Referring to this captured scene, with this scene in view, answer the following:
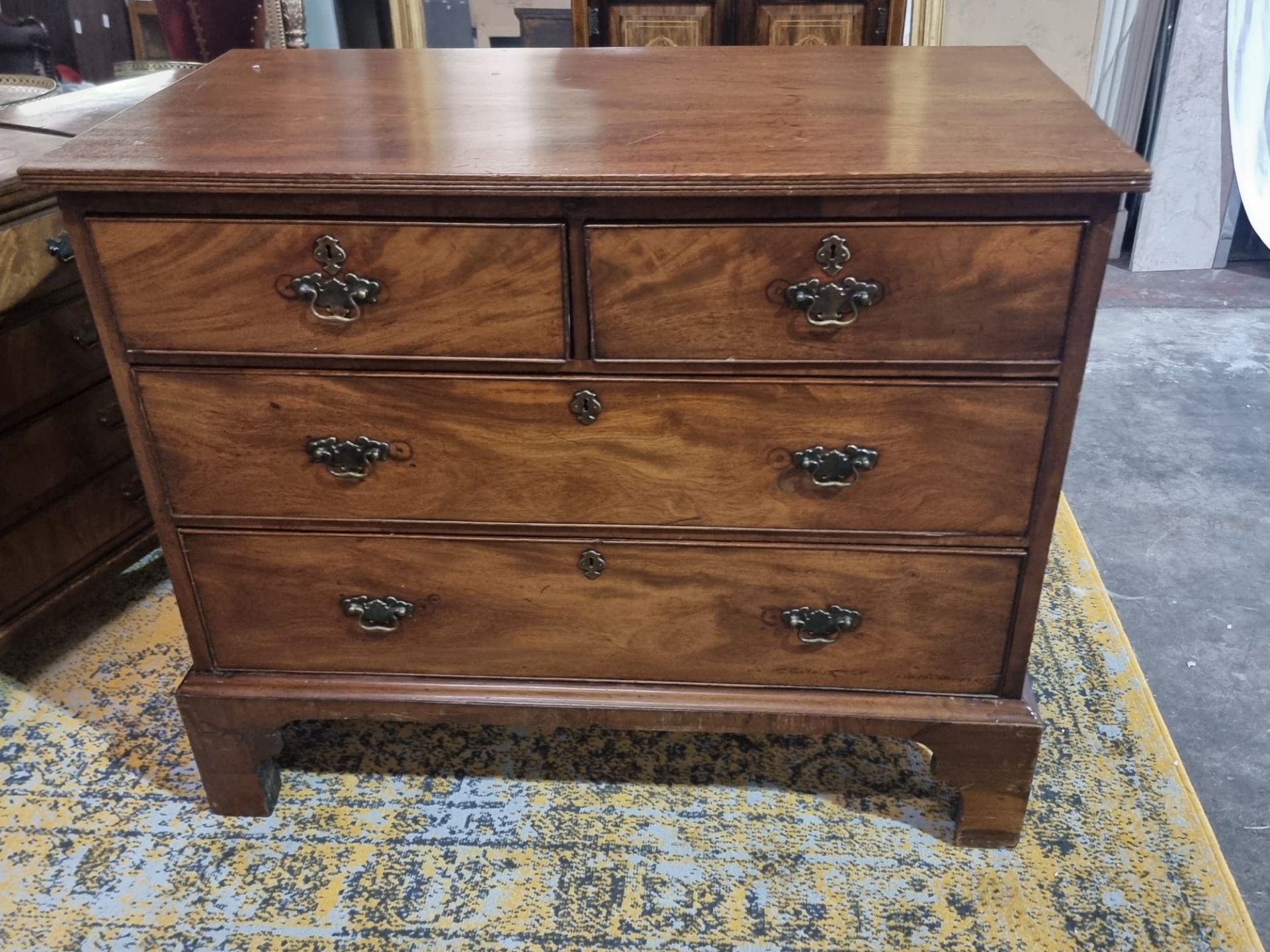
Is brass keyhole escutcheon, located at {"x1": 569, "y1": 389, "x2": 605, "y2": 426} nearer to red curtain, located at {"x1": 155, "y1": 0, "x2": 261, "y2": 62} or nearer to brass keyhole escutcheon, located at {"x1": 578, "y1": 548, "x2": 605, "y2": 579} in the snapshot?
brass keyhole escutcheon, located at {"x1": 578, "y1": 548, "x2": 605, "y2": 579}

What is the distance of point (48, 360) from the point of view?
1696 mm

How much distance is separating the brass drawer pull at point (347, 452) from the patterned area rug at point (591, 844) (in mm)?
552

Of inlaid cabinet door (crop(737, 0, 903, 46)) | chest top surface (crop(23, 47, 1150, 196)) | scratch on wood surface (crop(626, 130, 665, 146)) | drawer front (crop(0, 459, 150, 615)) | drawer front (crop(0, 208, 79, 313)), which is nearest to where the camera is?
Answer: chest top surface (crop(23, 47, 1150, 196))

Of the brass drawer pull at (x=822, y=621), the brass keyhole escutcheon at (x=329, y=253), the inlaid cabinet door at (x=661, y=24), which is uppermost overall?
the brass keyhole escutcheon at (x=329, y=253)

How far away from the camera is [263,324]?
4.02 ft

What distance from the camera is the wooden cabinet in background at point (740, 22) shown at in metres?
2.94

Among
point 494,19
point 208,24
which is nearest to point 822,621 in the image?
point 208,24

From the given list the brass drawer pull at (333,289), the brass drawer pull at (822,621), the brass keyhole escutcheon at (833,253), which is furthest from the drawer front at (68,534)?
the brass keyhole escutcheon at (833,253)

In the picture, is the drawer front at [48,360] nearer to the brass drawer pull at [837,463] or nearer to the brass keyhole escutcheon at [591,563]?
the brass keyhole escutcheon at [591,563]

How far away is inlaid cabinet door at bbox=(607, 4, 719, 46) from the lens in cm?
300

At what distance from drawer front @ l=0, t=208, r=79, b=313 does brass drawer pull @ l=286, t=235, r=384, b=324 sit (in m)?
0.66

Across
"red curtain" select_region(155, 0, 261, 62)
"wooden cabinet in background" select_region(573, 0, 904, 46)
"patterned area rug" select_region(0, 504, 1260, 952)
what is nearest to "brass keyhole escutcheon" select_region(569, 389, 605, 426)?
"patterned area rug" select_region(0, 504, 1260, 952)

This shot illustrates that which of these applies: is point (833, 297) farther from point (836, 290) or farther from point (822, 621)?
point (822, 621)

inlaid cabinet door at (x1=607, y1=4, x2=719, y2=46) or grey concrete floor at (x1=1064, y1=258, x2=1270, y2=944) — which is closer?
grey concrete floor at (x1=1064, y1=258, x2=1270, y2=944)
